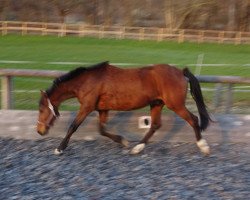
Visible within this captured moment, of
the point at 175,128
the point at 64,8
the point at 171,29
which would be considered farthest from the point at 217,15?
the point at 175,128

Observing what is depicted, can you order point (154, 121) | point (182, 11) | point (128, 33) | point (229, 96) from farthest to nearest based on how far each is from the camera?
1. point (182, 11)
2. point (128, 33)
3. point (229, 96)
4. point (154, 121)

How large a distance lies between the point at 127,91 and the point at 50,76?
137 centimetres

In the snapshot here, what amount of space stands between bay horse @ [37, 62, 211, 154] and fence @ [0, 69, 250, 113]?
72cm

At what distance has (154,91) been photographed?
7082mm

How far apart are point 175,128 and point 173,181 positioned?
1.91 meters

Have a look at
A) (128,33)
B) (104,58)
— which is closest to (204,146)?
(104,58)

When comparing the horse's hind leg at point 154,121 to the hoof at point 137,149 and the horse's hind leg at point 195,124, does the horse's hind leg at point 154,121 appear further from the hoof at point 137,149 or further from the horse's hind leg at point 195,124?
the horse's hind leg at point 195,124

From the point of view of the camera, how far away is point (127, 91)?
23.5 ft

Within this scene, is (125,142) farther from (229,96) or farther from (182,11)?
(182,11)

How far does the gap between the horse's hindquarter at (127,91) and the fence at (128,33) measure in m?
34.4

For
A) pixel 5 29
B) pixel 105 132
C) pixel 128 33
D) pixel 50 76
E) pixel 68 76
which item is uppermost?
pixel 68 76

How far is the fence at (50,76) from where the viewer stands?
309 inches

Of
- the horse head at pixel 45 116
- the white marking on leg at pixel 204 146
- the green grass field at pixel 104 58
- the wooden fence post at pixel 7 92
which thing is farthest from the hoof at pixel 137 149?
the green grass field at pixel 104 58

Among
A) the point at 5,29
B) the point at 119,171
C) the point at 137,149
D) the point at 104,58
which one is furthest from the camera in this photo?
the point at 5,29
